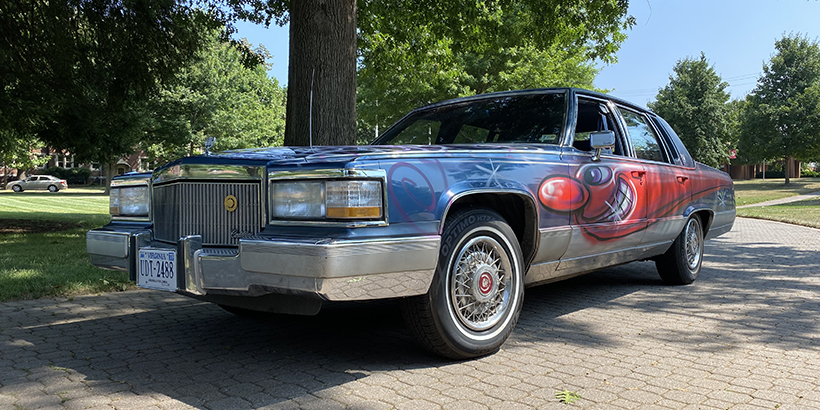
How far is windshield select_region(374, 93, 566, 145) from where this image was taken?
449 centimetres

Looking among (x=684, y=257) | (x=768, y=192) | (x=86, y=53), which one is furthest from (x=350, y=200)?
(x=768, y=192)

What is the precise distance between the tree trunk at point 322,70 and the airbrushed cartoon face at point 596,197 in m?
3.22

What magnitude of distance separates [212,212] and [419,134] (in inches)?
85.5

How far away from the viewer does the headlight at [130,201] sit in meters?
4.07

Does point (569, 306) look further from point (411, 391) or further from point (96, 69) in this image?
point (96, 69)

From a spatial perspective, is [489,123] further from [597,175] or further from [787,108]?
[787,108]

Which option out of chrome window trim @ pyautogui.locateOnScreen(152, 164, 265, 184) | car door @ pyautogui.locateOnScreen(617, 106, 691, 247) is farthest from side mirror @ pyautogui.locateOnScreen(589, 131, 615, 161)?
chrome window trim @ pyautogui.locateOnScreen(152, 164, 265, 184)

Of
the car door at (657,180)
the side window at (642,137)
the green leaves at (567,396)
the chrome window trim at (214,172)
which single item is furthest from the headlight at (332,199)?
the side window at (642,137)

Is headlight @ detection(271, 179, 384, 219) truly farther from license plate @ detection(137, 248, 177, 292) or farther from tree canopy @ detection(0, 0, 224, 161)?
tree canopy @ detection(0, 0, 224, 161)

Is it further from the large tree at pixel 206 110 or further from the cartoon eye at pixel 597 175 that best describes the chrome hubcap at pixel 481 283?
the large tree at pixel 206 110

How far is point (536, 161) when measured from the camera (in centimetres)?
391

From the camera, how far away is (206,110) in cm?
3475

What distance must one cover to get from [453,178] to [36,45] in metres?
9.92

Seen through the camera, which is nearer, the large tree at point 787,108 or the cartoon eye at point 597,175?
the cartoon eye at point 597,175
